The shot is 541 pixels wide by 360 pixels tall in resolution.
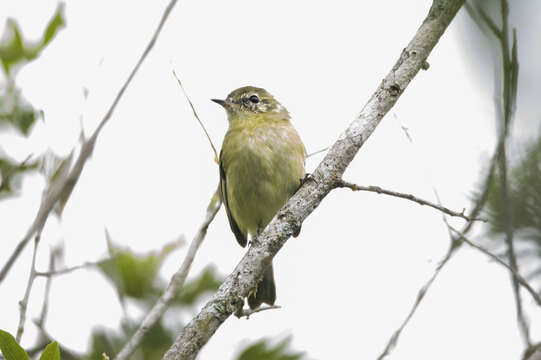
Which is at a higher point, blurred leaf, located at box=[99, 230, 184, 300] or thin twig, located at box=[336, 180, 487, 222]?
thin twig, located at box=[336, 180, 487, 222]

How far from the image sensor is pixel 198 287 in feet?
15.6

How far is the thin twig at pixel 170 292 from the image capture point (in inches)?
123

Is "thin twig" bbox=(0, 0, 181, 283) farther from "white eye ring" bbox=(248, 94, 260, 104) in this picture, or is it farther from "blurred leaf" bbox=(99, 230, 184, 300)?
"white eye ring" bbox=(248, 94, 260, 104)

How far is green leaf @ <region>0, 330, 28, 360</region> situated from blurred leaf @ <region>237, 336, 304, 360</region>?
183 centimetres

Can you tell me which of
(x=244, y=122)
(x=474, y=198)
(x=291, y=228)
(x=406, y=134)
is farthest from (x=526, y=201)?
(x=244, y=122)

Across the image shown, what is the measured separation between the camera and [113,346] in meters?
4.04

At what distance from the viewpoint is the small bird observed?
5.47 m

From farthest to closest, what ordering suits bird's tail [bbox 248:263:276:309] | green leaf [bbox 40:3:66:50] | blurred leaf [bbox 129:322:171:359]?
bird's tail [bbox 248:263:276:309], blurred leaf [bbox 129:322:171:359], green leaf [bbox 40:3:66:50]

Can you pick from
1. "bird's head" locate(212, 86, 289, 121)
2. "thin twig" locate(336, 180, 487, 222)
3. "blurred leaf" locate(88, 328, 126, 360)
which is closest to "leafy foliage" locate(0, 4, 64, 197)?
"blurred leaf" locate(88, 328, 126, 360)

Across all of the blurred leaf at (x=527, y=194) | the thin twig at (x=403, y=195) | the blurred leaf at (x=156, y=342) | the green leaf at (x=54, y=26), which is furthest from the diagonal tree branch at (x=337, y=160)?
the green leaf at (x=54, y=26)

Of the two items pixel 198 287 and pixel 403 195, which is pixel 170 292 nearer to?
pixel 198 287

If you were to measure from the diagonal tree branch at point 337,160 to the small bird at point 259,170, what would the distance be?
6.53ft

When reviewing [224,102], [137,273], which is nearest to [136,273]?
[137,273]

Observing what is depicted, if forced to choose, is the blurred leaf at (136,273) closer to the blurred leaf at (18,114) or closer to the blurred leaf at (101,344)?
the blurred leaf at (101,344)
